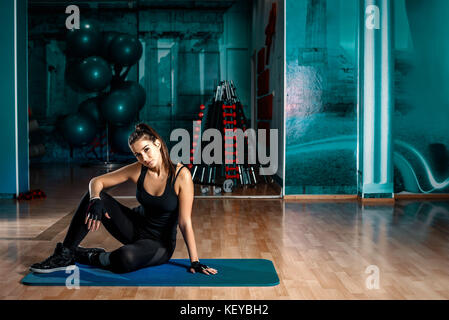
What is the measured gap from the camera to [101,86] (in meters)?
9.55

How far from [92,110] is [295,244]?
6.89 meters

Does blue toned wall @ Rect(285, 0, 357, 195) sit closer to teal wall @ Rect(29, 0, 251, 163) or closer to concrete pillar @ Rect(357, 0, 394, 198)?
concrete pillar @ Rect(357, 0, 394, 198)

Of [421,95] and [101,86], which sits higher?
[101,86]

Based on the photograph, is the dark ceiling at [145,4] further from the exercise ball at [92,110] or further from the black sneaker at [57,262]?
the black sneaker at [57,262]

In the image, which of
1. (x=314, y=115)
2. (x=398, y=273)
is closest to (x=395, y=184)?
(x=314, y=115)

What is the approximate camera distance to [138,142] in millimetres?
2879

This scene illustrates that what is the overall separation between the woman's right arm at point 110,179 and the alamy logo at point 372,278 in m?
1.51

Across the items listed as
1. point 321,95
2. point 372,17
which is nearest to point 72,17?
point 321,95

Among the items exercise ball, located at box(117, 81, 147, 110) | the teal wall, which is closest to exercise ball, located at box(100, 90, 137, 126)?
exercise ball, located at box(117, 81, 147, 110)

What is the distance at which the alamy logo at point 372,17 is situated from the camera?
6.09m

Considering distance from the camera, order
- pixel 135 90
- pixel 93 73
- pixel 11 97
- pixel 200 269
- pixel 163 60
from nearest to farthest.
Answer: pixel 200 269 → pixel 11 97 → pixel 93 73 → pixel 135 90 → pixel 163 60

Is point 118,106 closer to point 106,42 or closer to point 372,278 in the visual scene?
point 106,42

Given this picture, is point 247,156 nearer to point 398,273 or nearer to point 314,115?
point 314,115

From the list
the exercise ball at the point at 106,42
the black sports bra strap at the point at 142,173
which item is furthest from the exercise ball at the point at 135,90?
the black sports bra strap at the point at 142,173
